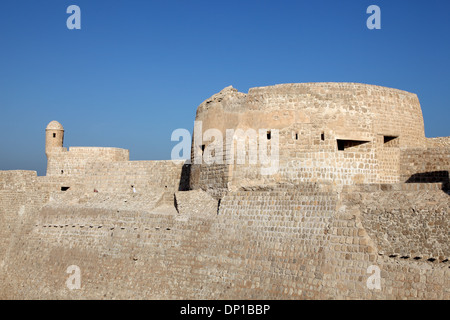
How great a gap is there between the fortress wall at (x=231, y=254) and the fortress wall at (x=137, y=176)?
2178 millimetres

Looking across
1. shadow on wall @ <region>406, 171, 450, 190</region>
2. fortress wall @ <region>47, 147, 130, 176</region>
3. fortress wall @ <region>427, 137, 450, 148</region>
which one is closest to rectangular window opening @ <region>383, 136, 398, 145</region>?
shadow on wall @ <region>406, 171, 450, 190</region>

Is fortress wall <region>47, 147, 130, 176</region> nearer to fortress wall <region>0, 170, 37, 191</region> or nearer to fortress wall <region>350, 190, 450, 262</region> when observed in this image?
fortress wall <region>0, 170, 37, 191</region>

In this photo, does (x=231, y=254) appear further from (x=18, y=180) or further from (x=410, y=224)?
(x=18, y=180)

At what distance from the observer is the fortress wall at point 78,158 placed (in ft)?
78.8

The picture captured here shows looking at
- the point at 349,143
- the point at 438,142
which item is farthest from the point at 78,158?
the point at 438,142

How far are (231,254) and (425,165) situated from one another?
535 cm

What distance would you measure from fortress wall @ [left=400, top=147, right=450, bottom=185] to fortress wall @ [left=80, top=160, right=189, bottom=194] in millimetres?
7148

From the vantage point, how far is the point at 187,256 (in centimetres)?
1217

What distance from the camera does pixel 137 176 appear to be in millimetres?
18391

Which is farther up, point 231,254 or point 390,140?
point 390,140

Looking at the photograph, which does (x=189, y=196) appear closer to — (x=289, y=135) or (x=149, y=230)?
(x=149, y=230)

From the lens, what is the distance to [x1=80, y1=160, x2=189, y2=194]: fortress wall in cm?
1772
